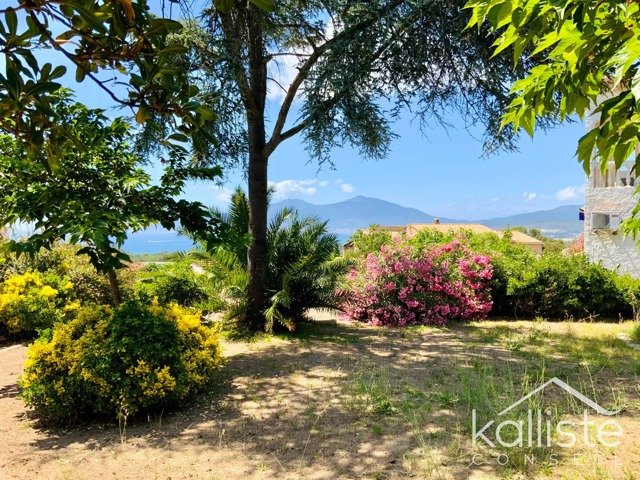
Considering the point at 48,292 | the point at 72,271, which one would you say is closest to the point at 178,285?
the point at 72,271

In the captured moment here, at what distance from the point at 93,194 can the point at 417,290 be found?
720 centimetres

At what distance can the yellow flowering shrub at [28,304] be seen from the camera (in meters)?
8.05

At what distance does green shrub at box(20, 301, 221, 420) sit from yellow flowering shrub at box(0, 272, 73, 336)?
3435mm

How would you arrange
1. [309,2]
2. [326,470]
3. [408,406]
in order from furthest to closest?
1. [309,2]
2. [408,406]
3. [326,470]

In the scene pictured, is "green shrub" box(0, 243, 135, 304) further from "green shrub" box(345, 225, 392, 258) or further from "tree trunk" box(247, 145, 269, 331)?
"green shrub" box(345, 225, 392, 258)

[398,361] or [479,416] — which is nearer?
[479,416]

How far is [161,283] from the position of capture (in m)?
9.87

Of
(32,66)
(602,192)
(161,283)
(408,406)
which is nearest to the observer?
(32,66)

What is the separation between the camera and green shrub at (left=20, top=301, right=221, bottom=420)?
4.43 metres

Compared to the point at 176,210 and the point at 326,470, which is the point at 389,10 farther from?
the point at 326,470

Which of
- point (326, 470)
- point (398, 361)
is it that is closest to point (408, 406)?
point (326, 470)

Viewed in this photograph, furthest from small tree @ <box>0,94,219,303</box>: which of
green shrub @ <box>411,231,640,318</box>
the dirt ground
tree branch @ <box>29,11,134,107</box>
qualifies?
green shrub @ <box>411,231,640,318</box>

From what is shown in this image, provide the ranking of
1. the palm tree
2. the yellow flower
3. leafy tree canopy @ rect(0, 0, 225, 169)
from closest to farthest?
leafy tree canopy @ rect(0, 0, 225, 169)
the yellow flower
the palm tree

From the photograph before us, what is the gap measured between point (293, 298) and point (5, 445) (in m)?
5.74
